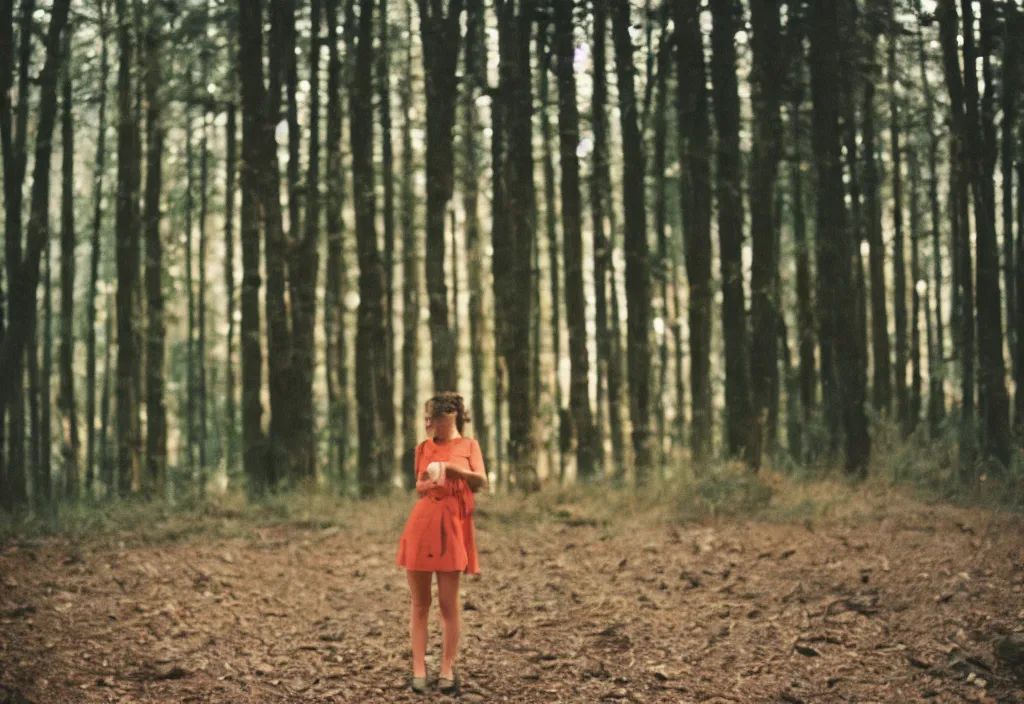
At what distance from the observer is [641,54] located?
15.9 meters

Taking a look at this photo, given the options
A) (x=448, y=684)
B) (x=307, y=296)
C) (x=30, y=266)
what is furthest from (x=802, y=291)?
(x=30, y=266)

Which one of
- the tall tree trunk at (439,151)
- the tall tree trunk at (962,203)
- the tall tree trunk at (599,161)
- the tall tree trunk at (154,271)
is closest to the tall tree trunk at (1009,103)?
the tall tree trunk at (962,203)

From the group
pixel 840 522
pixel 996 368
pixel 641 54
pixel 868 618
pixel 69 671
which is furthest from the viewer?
pixel 641 54

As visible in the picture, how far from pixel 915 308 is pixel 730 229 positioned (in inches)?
223

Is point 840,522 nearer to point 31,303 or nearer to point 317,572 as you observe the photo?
point 317,572

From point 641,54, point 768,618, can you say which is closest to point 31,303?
point 768,618

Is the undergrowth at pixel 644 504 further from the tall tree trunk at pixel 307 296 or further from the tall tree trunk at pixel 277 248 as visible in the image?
the tall tree trunk at pixel 277 248

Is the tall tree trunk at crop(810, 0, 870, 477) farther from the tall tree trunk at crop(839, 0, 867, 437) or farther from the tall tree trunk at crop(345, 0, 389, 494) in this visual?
the tall tree trunk at crop(345, 0, 389, 494)

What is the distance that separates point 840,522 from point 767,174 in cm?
487

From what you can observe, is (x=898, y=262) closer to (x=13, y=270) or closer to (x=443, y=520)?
(x=443, y=520)

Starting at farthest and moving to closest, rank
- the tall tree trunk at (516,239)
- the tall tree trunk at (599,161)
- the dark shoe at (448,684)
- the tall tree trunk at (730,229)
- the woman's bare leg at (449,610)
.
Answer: the tall tree trunk at (599,161) < the tall tree trunk at (516,239) < the tall tree trunk at (730,229) < the dark shoe at (448,684) < the woman's bare leg at (449,610)

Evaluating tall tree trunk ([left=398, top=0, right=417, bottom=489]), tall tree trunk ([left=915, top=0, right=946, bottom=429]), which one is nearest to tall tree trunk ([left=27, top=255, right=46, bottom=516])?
tall tree trunk ([left=398, top=0, right=417, bottom=489])

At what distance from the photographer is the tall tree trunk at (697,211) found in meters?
12.6

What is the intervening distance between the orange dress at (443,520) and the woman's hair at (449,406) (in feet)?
0.48
